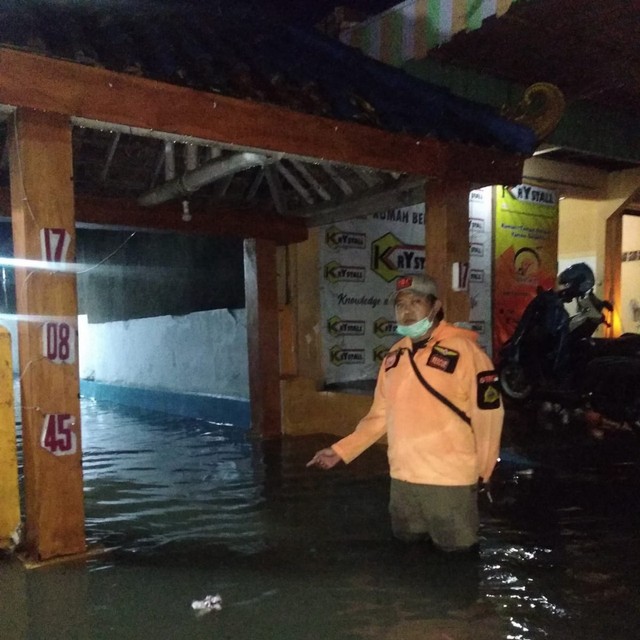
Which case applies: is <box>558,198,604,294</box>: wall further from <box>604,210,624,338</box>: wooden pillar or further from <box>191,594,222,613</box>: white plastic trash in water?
<box>191,594,222,613</box>: white plastic trash in water

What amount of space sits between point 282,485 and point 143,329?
643 cm

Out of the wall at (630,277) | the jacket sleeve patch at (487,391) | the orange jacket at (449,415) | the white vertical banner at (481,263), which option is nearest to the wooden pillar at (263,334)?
the white vertical banner at (481,263)

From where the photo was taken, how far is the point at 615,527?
4.50 metres

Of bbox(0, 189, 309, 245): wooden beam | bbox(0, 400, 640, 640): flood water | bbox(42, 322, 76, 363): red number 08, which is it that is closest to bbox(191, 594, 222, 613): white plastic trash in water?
bbox(0, 400, 640, 640): flood water

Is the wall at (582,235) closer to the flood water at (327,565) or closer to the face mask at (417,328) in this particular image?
the flood water at (327,565)

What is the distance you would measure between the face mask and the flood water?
1.34 metres

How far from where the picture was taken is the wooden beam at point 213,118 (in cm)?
364

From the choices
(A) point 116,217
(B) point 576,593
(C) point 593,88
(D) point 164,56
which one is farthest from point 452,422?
(C) point 593,88

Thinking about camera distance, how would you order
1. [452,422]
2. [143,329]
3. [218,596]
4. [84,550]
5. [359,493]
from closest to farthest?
[218,596], [452,422], [84,550], [359,493], [143,329]

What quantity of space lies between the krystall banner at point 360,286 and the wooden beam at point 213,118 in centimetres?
347

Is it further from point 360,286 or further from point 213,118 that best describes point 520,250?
point 213,118

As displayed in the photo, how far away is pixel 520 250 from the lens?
1037 cm

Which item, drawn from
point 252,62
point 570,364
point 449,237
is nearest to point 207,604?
point 449,237

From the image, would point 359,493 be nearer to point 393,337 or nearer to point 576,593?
point 576,593
